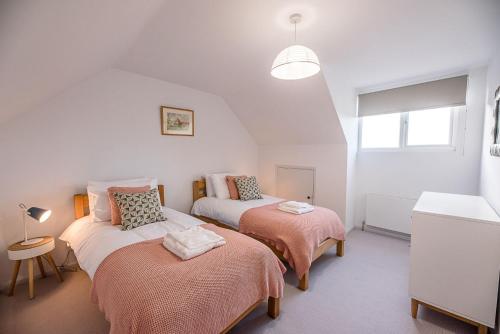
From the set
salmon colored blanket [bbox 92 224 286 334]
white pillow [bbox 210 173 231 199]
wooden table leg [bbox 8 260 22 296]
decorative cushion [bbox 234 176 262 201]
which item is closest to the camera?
salmon colored blanket [bbox 92 224 286 334]

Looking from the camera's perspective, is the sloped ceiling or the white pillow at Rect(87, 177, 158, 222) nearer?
the sloped ceiling

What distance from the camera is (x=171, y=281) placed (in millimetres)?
1165

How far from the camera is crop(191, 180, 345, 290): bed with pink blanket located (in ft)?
6.56

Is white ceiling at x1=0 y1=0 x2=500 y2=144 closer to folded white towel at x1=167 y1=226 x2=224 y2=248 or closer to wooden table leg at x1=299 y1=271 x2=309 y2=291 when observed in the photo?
folded white towel at x1=167 y1=226 x2=224 y2=248

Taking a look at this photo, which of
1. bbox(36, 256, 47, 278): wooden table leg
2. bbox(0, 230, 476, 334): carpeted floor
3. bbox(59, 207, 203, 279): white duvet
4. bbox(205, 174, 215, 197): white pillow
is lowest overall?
bbox(0, 230, 476, 334): carpeted floor

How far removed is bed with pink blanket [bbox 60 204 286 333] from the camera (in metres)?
1.04

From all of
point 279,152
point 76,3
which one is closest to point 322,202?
point 279,152

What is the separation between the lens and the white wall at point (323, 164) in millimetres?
3284

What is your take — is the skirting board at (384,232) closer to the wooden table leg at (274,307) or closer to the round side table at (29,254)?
the wooden table leg at (274,307)

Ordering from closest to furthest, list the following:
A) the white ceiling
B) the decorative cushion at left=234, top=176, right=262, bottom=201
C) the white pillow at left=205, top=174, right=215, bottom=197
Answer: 1. the white ceiling
2. the decorative cushion at left=234, top=176, right=262, bottom=201
3. the white pillow at left=205, top=174, right=215, bottom=197

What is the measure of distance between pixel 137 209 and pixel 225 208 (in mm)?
1060

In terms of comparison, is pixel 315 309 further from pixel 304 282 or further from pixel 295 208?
pixel 295 208

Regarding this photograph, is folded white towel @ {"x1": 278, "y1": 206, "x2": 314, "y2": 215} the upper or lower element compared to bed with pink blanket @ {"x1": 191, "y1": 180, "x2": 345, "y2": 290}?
upper

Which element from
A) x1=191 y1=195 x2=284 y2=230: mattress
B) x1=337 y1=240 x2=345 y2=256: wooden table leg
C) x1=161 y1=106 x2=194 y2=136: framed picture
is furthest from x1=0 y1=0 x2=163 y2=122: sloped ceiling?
x1=337 y1=240 x2=345 y2=256: wooden table leg
